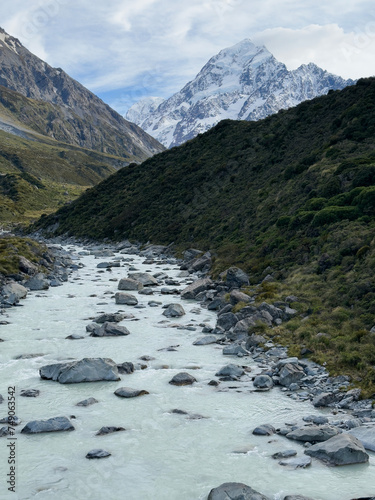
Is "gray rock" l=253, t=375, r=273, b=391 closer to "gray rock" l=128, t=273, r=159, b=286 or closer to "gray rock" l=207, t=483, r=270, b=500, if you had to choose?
"gray rock" l=207, t=483, r=270, b=500

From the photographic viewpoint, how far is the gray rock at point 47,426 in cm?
1368

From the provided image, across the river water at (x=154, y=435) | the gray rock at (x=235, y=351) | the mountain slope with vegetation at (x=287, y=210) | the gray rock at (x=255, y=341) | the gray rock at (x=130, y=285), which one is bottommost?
the river water at (x=154, y=435)

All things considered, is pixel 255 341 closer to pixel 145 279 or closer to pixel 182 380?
pixel 182 380

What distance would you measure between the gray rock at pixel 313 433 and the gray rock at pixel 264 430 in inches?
22.6

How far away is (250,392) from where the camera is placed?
56.5ft

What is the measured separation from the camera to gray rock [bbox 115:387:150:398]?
16.6 meters

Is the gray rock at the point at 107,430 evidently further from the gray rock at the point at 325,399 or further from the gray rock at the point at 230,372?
the gray rock at the point at 325,399

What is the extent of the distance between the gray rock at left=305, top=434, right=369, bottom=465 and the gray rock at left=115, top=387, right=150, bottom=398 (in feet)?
22.2

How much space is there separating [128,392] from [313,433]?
23.0ft

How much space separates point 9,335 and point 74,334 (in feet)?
11.6

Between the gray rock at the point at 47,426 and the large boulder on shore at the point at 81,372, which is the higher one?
the large boulder on shore at the point at 81,372

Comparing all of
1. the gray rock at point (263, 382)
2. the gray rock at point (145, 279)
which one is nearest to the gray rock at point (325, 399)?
the gray rock at point (263, 382)

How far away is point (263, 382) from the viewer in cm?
1773

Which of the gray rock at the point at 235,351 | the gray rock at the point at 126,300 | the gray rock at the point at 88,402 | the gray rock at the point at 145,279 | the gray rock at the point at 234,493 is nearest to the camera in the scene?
the gray rock at the point at 234,493
